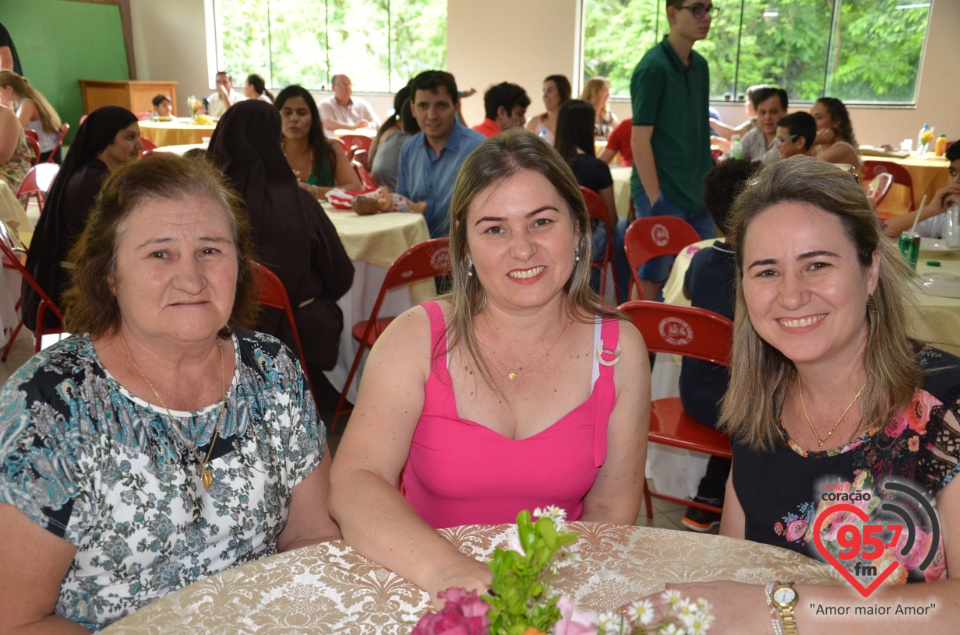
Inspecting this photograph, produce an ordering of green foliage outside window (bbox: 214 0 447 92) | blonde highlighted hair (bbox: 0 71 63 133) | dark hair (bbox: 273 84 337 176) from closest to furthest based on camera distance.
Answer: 1. dark hair (bbox: 273 84 337 176)
2. blonde highlighted hair (bbox: 0 71 63 133)
3. green foliage outside window (bbox: 214 0 447 92)

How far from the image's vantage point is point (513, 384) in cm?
182

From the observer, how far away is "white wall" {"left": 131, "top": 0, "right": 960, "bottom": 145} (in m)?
10.2

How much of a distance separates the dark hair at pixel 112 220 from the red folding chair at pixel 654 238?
242cm

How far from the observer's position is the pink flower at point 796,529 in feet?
5.06

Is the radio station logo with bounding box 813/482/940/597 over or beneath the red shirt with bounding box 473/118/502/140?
beneath

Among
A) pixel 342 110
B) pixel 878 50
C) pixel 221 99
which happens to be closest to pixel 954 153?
pixel 878 50

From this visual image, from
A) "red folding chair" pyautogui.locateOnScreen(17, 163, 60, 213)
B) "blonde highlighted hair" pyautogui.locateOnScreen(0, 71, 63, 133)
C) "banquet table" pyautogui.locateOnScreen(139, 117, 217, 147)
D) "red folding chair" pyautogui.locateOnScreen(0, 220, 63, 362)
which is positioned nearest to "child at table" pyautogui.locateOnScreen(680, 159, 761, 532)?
"red folding chair" pyautogui.locateOnScreen(0, 220, 63, 362)

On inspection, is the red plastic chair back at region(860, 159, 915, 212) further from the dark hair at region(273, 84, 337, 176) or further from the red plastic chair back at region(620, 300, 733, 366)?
the red plastic chair back at region(620, 300, 733, 366)

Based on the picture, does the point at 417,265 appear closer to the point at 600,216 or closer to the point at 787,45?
the point at 600,216

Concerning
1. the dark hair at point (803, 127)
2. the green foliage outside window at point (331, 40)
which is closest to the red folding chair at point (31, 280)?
the dark hair at point (803, 127)

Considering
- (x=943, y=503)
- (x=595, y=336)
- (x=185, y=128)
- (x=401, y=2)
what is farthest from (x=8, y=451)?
(x=401, y=2)

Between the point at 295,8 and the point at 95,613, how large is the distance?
14.5 meters

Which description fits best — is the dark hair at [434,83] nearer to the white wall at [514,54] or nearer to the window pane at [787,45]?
the white wall at [514,54]

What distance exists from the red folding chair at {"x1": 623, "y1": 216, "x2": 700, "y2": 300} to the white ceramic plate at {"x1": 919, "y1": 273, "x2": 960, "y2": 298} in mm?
1209
